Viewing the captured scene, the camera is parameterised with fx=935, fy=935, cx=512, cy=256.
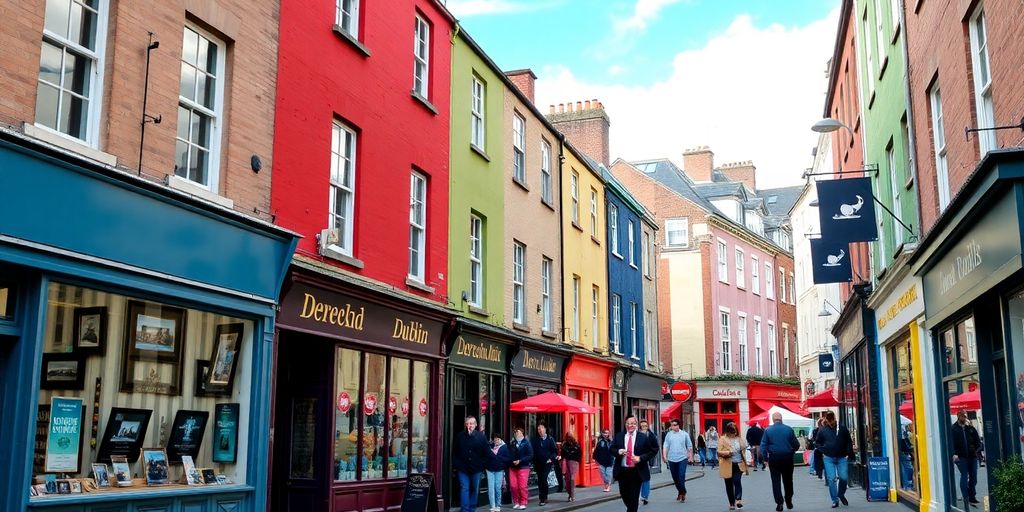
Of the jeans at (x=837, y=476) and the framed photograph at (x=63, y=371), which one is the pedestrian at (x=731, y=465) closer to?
the jeans at (x=837, y=476)

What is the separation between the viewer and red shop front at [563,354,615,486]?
24734mm

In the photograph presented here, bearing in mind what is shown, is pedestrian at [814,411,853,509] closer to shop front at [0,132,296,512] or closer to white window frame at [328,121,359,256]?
white window frame at [328,121,359,256]

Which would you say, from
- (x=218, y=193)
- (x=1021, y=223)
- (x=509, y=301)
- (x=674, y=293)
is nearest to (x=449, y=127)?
(x=509, y=301)

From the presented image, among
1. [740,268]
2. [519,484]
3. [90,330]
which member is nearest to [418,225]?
[519,484]

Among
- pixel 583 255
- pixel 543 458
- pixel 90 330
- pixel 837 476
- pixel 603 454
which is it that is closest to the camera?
pixel 90 330

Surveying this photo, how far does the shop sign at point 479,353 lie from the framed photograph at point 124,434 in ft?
25.4

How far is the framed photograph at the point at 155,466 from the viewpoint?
975 cm

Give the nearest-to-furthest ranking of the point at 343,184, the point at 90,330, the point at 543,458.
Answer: the point at 90,330 → the point at 343,184 → the point at 543,458

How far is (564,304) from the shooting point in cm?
2402

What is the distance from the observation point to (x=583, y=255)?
85.3 feet

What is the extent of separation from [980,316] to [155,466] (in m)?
9.55

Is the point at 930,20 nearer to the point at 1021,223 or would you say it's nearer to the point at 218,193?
the point at 1021,223

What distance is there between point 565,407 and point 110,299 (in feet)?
39.9

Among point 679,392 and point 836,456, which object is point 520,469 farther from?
point 679,392
